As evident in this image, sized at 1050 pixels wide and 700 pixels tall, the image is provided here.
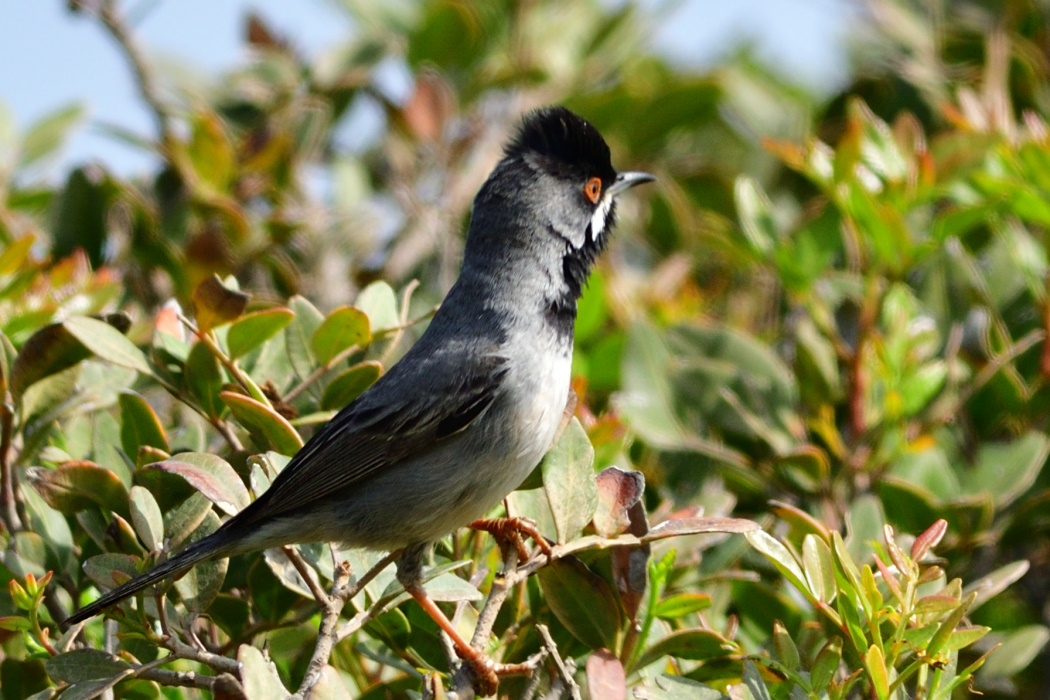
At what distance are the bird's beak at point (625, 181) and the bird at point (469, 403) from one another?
194 mm

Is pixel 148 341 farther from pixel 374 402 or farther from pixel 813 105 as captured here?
pixel 813 105

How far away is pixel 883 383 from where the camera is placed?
3605mm

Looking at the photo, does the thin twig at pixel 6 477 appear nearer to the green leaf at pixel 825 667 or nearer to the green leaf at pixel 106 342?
the green leaf at pixel 106 342

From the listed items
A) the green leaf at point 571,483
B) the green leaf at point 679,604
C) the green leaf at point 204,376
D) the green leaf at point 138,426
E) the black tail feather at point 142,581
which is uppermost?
the green leaf at point 204,376

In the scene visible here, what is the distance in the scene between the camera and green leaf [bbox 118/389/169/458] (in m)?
2.88

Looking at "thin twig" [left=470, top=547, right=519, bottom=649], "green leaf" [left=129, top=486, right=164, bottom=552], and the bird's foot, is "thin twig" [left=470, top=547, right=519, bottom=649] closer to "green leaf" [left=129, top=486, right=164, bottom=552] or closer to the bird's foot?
the bird's foot

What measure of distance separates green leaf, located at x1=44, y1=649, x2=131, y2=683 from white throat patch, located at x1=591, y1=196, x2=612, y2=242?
6.83 feet

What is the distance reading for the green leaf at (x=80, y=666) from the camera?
237cm

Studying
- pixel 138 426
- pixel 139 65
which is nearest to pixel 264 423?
pixel 138 426

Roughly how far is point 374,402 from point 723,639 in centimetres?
122

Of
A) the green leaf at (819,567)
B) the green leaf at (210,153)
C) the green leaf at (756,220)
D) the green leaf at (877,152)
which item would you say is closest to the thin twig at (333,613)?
the green leaf at (819,567)

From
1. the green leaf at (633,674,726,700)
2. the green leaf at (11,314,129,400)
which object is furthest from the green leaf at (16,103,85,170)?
the green leaf at (633,674,726,700)

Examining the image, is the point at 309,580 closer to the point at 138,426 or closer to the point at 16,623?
the point at 16,623

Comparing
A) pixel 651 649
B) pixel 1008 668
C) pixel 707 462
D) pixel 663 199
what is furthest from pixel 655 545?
pixel 663 199
